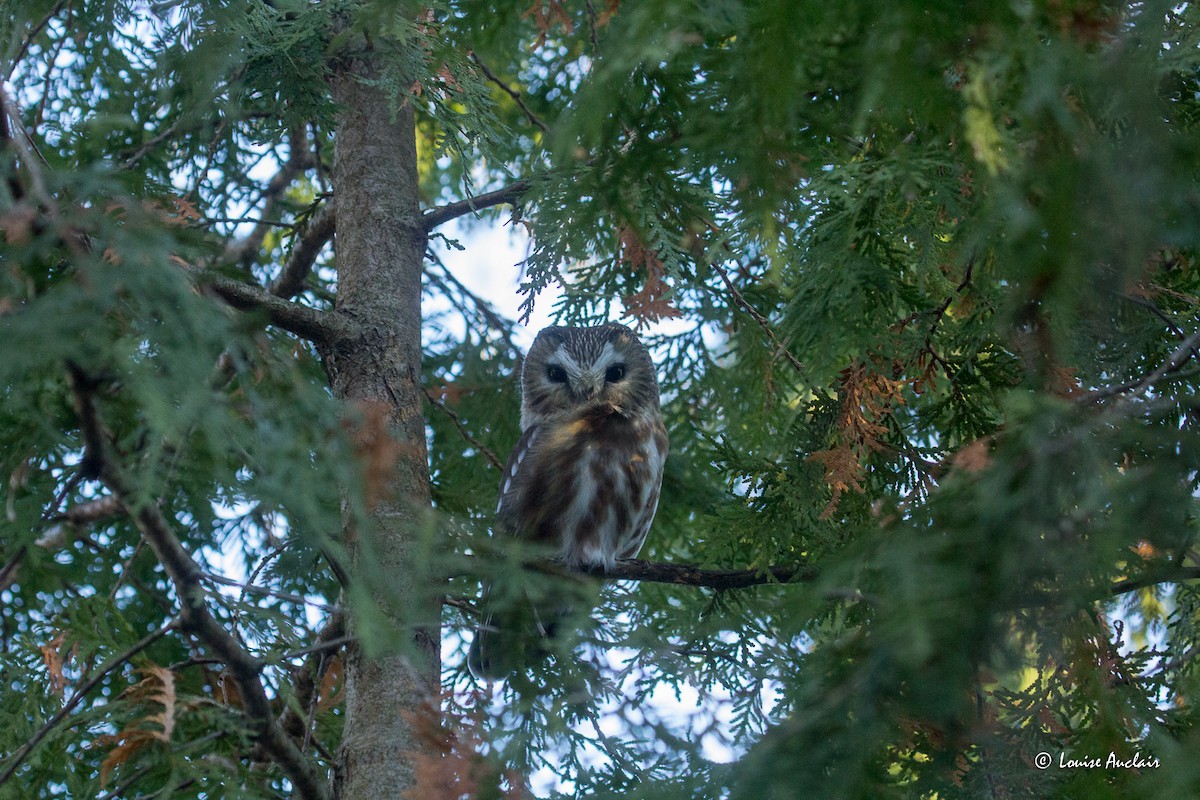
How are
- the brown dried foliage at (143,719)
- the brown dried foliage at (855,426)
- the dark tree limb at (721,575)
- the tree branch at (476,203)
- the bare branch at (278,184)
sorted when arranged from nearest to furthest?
1. the brown dried foliage at (143,719)
2. the brown dried foliage at (855,426)
3. the dark tree limb at (721,575)
4. the tree branch at (476,203)
5. the bare branch at (278,184)

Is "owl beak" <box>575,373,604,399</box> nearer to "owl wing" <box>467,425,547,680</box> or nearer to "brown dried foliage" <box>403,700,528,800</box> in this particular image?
"owl wing" <box>467,425,547,680</box>

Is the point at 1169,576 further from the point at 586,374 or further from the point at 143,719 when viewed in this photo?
the point at 586,374

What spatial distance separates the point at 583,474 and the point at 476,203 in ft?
3.77

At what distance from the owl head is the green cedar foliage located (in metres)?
0.42

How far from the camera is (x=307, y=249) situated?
3.87 meters

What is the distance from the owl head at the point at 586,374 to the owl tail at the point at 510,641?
961 mm

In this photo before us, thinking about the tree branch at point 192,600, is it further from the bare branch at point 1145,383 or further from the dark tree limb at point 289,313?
the bare branch at point 1145,383

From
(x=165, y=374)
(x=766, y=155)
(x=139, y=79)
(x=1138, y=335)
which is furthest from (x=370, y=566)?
(x=139, y=79)

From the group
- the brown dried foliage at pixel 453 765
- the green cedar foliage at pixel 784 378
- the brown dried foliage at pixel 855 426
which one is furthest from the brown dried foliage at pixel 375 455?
the brown dried foliage at pixel 855 426

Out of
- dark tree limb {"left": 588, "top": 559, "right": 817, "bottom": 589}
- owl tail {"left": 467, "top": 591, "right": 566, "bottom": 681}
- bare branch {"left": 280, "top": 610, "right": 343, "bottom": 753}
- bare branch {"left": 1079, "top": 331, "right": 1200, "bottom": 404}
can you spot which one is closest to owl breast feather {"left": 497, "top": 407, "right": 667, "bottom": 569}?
owl tail {"left": 467, "top": 591, "right": 566, "bottom": 681}

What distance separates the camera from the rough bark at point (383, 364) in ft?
9.04

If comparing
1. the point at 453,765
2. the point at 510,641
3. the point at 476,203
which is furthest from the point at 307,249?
the point at 453,765

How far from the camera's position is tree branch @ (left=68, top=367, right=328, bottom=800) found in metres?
1.77

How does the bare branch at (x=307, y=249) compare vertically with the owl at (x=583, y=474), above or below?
above
